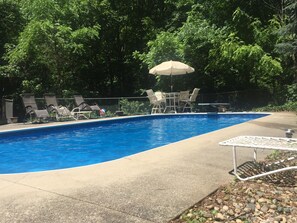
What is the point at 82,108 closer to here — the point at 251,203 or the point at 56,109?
the point at 56,109

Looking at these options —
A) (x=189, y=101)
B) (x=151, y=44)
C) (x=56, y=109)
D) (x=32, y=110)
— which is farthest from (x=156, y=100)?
(x=32, y=110)

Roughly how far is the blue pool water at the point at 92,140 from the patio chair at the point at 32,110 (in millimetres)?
1215

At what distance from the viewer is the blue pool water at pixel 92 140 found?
22.3 ft

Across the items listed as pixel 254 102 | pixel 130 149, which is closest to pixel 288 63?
pixel 254 102

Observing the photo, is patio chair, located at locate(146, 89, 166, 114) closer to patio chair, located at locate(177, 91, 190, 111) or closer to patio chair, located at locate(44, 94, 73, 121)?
patio chair, located at locate(177, 91, 190, 111)

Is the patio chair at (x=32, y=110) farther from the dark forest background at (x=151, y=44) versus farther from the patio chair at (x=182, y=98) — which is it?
the patio chair at (x=182, y=98)

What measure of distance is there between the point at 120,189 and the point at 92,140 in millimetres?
5787

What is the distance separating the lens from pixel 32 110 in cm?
1130

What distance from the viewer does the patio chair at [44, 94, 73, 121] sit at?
11762 millimetres

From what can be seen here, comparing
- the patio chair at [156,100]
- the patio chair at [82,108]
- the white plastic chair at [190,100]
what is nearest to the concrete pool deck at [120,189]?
the patio chair at [82,108]

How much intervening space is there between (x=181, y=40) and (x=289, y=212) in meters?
13.1

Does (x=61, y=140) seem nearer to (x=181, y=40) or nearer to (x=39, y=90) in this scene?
(x=39, y=90)

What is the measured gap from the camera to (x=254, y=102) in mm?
15477

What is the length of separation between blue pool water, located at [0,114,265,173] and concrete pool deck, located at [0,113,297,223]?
230 centimetres
